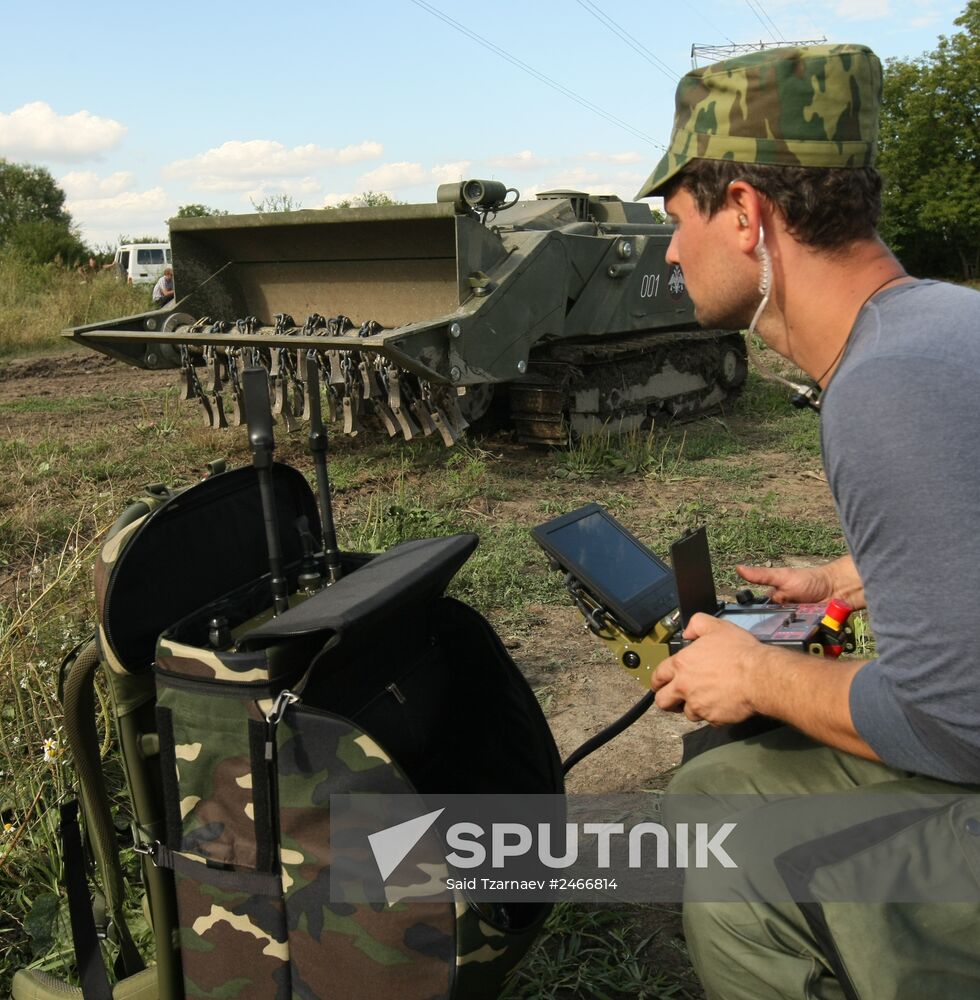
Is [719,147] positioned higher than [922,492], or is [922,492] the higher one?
[719,147]

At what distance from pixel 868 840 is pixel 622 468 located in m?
5.51

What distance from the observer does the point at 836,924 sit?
1466 mm

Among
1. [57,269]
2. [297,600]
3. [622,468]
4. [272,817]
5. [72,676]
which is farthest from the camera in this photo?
[57,269]

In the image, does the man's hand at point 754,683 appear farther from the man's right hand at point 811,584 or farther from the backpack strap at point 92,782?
the backpack strap at point 92,782

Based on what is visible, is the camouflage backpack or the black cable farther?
the black cable

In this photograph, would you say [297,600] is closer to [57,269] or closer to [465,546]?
[465,546]

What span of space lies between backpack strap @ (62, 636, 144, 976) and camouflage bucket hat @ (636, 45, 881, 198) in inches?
53.2

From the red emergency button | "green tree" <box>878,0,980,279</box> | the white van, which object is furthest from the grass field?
"green tree" <box>878,0,980,279</box>

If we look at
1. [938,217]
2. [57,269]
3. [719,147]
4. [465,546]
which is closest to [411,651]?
[465,546]

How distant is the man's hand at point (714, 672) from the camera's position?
1.74m

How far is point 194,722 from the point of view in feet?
5.58

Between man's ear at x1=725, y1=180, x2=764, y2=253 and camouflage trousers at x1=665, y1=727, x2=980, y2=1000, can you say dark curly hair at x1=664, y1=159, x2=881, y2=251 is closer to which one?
man's ear at x1=725, y1=180, x2=764, y2=253

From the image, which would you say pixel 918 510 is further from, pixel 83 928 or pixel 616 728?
pixel 83 928

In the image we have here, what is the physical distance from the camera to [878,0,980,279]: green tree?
98.2 ft
